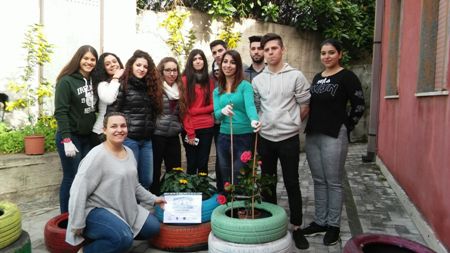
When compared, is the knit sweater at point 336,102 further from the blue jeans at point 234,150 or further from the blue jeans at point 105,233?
the blue jeans at point 105,233

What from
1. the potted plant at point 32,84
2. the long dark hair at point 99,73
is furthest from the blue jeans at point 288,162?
the potted plant at point 32,84

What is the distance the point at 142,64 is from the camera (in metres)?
3.96

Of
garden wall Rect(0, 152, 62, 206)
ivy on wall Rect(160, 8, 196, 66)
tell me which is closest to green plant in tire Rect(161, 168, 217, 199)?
garden wall Rect(0, 152, 62, 206)

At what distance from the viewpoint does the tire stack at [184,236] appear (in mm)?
3541

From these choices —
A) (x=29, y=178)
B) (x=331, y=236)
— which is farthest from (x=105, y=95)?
(x=331, y=236)

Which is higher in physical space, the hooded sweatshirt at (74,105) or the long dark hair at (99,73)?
the long dark hair at (99,73)

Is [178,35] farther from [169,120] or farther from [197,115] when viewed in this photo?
[169,120]

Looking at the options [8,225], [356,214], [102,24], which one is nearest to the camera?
[8,225]

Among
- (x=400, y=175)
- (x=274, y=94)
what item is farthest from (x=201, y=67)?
(x=400, y=175)

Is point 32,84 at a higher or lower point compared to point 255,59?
Result: lower

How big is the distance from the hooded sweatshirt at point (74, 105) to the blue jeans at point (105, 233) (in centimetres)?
109

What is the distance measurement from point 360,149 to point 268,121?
6.89 meters

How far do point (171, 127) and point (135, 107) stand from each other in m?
0.50

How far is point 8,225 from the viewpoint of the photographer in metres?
2.83
